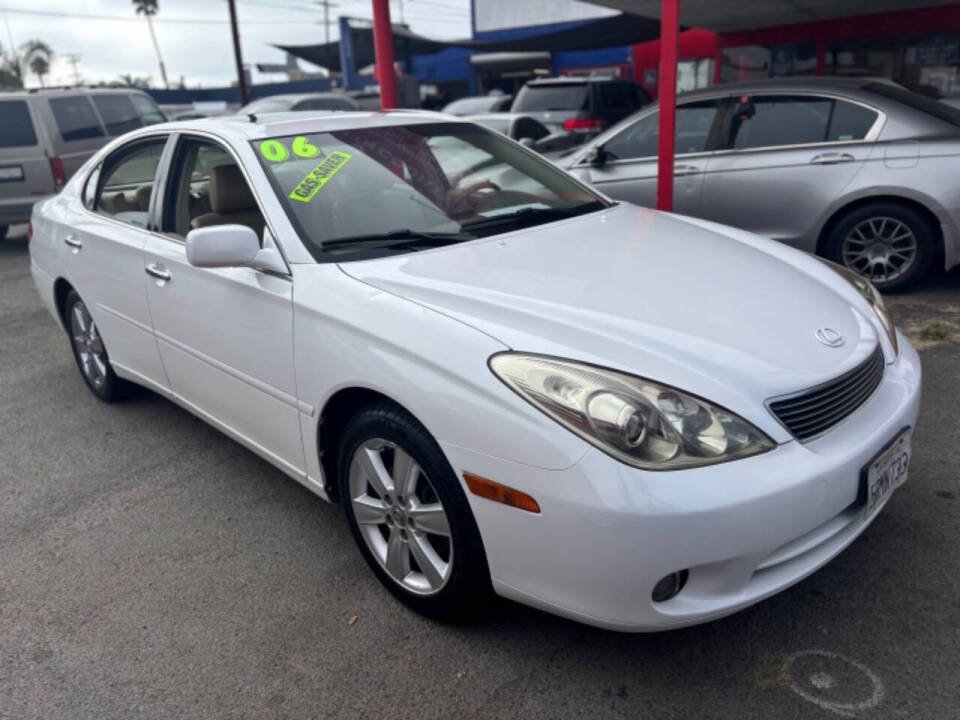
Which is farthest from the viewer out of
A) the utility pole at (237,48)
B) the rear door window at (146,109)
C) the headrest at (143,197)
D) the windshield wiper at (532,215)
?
the utility pole at (237,48)

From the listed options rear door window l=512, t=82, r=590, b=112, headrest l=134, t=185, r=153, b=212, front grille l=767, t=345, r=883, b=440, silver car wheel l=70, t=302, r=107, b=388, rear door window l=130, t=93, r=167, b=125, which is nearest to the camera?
front grille l=767, t=345, r=883, b=440

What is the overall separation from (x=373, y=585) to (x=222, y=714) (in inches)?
27.3

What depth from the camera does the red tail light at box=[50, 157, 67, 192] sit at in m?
9.74

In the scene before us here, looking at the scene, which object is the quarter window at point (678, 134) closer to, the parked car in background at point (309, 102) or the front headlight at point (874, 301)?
the front headlight at point (874, 301)

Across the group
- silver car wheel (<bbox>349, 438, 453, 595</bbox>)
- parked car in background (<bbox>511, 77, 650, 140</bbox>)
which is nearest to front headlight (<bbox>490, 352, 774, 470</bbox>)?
silver car wheel (<bbox>349, 438, 453, 595</bbox>)

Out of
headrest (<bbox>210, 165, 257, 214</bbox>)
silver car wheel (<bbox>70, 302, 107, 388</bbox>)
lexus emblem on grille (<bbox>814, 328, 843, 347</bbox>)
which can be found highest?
headrest (<bbox>210, 165, 257, 214</bbox>)

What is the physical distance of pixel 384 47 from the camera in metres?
8.24

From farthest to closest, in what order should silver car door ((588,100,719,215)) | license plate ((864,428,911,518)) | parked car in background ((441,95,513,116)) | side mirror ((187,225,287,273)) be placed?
parked car in background ((441,95,513,116)), silver car door ((588,100,719,215)), side mirror ((187,225,287,273)), license plate ((864,428,911,518))

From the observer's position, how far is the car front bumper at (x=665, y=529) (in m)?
2.01

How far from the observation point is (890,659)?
7.72ft

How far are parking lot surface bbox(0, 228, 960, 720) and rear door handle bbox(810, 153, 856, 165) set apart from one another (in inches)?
104

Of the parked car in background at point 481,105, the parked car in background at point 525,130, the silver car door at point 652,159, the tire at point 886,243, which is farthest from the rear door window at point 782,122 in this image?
the parked car in background at point 481,105

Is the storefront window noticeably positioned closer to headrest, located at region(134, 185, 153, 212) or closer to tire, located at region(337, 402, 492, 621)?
headrest, located at region(134, 185, 153, 212)

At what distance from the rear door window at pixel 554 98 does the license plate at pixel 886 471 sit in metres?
10.6
